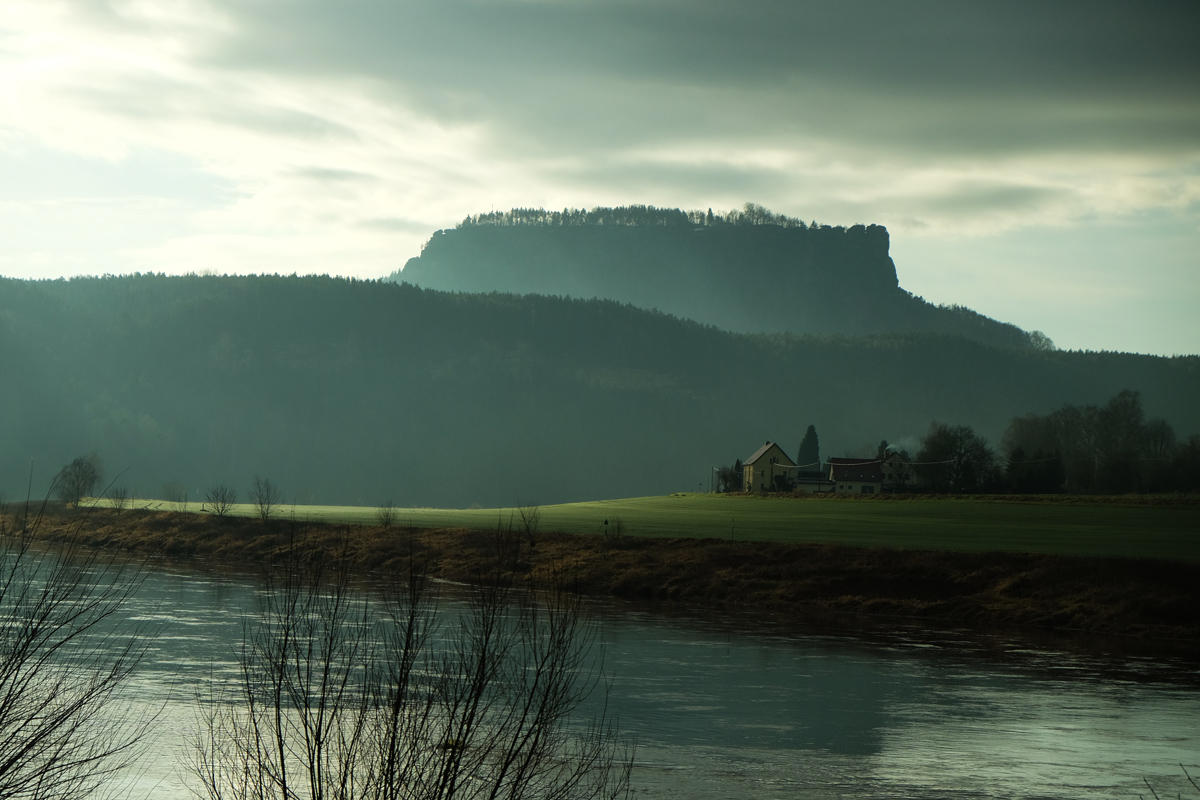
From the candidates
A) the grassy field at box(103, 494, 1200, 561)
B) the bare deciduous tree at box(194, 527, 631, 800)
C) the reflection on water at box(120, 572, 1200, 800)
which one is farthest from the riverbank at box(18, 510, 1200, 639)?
the bare deciduous tree at box(194, 527, 631, 800)

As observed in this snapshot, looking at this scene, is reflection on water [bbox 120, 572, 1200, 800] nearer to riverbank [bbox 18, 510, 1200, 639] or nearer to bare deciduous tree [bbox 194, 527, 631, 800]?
bare deciduous tree [bbox 194, 527, 631, 800]

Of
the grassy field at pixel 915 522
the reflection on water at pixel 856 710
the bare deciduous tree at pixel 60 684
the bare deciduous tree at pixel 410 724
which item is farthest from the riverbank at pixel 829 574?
the bare deciduous tree at pixel 410 724

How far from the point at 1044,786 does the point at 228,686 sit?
17164mm

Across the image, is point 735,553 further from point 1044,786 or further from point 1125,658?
point 1044,786

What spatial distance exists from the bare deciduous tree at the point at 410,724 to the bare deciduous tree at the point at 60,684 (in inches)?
53.3

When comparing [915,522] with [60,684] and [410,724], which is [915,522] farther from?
[60,684]

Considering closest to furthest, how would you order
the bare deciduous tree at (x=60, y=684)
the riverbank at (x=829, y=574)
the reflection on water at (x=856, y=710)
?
1. the bare deciduous tree at (x=60, y=684)
2. the reflection on water at (x=856, y=710)
3. the riverbank at (x=829, y=574)

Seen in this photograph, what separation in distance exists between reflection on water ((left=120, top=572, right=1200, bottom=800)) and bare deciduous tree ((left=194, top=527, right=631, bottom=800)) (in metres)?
1.50

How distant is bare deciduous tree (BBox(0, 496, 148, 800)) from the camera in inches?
339

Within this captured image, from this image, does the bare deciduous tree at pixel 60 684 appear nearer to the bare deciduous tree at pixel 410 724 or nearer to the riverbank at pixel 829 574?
the bare deciduous tree at pixel 410 724

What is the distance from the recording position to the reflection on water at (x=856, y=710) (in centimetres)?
1853

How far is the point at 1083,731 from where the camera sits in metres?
23.3

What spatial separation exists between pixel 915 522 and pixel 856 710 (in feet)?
166

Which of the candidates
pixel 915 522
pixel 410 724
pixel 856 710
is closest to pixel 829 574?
pixel 915 522
